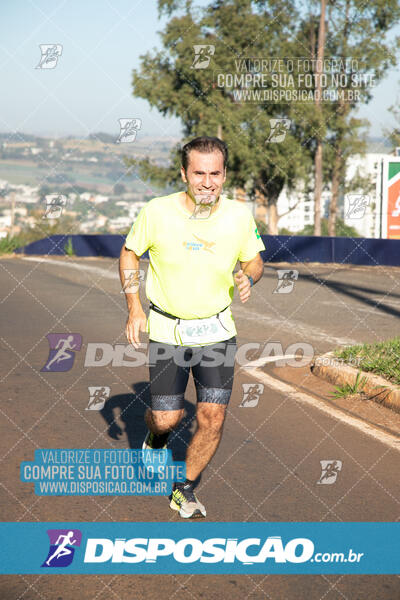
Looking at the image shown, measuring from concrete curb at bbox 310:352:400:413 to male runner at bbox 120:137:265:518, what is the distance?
9.93 ft

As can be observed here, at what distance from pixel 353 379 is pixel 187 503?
358 centimetres

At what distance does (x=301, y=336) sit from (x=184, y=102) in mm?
47623

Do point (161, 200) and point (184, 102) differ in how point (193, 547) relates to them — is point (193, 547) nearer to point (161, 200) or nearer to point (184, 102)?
point (161, 200)

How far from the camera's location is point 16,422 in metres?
6.23

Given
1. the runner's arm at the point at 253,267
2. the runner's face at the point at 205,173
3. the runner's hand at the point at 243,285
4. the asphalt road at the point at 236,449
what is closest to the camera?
the asphalt road at the point at 236,449

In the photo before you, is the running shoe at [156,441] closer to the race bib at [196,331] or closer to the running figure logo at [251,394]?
the race bib at [196,331]

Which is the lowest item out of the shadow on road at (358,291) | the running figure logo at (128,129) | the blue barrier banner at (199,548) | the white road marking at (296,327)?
the shadow on road at (358,291)

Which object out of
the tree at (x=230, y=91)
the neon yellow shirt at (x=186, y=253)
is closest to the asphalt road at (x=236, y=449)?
the neon yellow shirt at (x=186, y=253)

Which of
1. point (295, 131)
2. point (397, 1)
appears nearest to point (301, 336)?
point (295, 131)

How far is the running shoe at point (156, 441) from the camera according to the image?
4.45 metres

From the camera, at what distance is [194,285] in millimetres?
4121

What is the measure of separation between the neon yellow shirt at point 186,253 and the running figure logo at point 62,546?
111 cm

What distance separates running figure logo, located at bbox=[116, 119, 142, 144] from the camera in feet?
48.6

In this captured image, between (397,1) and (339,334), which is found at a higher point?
(397,1)
